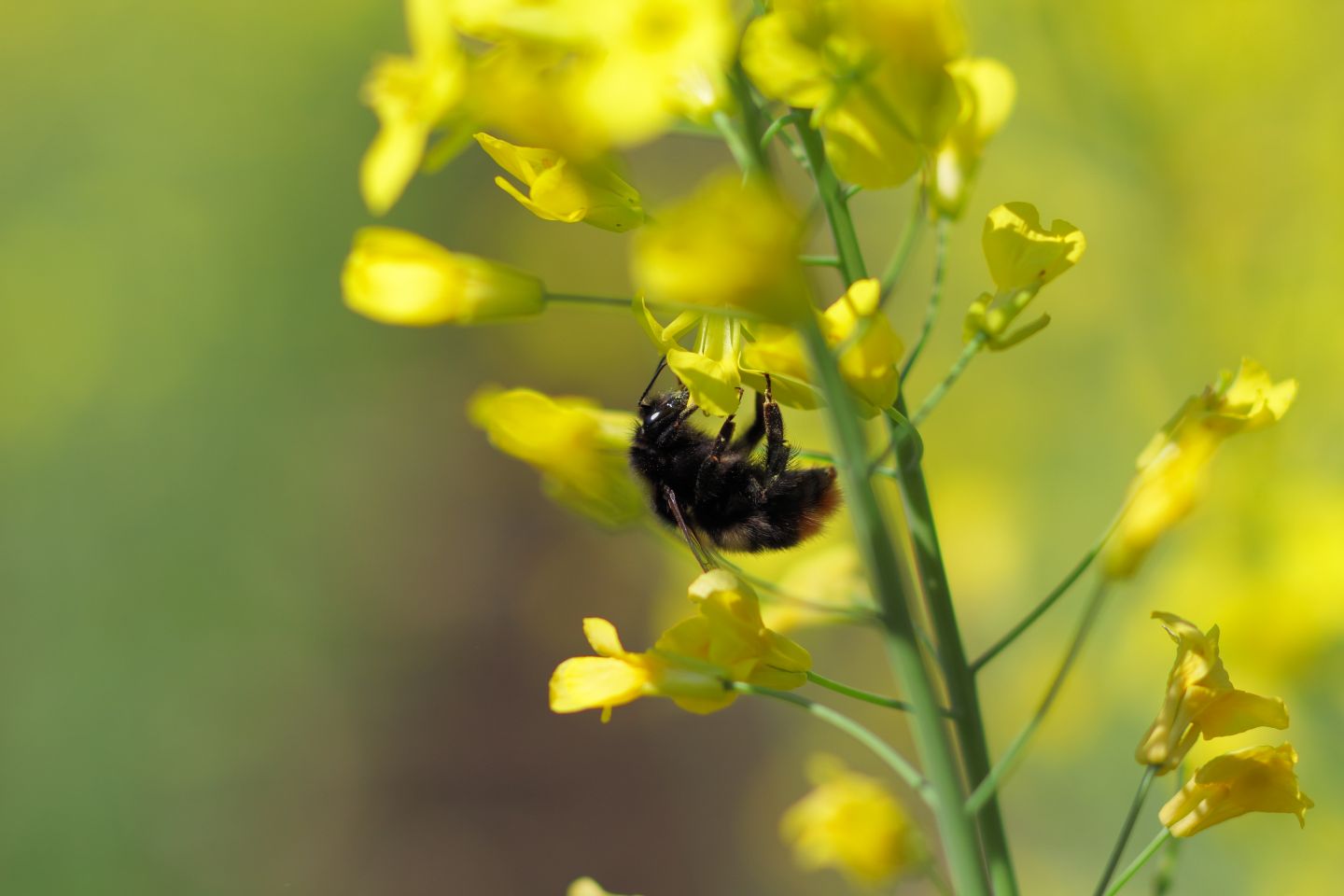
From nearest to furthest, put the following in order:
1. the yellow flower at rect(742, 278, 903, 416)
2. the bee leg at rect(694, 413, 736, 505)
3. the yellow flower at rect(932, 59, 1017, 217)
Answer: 1. the yellow flower at rect(742, 278, 903, 416)
2. the yellow flower at rect(932, 59, 1017, 217)
3. the bee leg at rect(694, 413, 736, 505)

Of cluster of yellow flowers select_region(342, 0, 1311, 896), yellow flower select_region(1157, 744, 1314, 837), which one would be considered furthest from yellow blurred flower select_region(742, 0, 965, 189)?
yellow flower select_region(1157, 744, 1314, 837)

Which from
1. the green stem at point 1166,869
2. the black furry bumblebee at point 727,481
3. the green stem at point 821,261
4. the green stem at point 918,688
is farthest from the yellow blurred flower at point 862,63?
the green stem at point 1166,869

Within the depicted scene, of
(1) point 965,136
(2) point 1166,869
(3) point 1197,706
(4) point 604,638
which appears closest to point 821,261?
(1) point 965,136

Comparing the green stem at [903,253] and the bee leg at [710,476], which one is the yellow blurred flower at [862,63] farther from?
the bee leg at [710,476]

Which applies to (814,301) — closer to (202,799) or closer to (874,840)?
(874,840)

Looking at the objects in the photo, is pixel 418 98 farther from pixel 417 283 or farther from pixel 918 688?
pixel 918 688

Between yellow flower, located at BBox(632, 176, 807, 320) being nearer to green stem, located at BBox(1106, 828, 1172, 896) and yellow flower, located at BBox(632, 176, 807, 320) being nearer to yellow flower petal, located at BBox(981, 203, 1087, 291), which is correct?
yellow flower petal, located at BBox(981, 203, 1087, 291)
